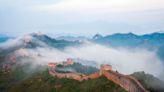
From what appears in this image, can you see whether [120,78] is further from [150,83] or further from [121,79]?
[150,83]

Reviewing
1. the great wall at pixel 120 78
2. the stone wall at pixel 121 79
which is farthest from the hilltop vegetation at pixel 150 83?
the stone wall at pixel 121 79

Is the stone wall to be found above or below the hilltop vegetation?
above

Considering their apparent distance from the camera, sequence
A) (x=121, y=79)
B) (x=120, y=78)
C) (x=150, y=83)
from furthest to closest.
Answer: (x=150, y=83), (x=120, y=78), (x=121, y=79)

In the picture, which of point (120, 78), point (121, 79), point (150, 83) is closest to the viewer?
point (121, 79)

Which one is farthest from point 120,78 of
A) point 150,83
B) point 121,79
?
point 150,83

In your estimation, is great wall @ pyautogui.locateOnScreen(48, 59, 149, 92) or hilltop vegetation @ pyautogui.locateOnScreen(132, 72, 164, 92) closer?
great wall @ pyautogui.locateOnScreen(48, 59, 149, 92)

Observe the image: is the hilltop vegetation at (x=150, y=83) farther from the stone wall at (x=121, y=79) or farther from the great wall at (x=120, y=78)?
the stone wall at (x=121, y=79)

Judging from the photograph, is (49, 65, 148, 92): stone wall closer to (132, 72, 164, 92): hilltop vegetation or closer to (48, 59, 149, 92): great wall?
(48, 59, 149, 92): great wall

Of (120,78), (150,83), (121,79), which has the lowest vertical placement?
(150,83)

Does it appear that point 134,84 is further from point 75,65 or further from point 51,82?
point 75,65

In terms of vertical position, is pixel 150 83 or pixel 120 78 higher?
pixel 120 78

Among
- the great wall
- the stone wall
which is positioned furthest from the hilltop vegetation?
the stone wall

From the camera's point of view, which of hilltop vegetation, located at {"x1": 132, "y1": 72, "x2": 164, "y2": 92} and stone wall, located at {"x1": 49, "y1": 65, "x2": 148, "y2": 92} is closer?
stone wall, located at {"x1": 49, "y1": 65, "x2": 148, "y2": 92}
